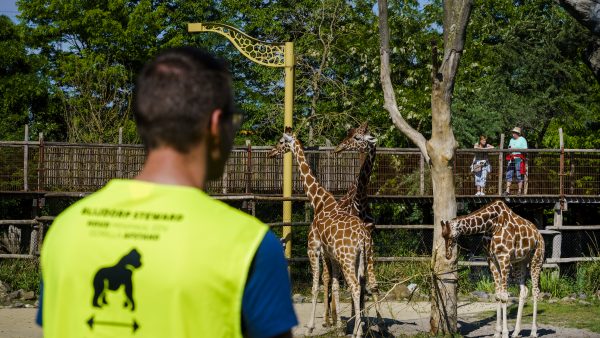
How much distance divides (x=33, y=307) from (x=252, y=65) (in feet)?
69.8

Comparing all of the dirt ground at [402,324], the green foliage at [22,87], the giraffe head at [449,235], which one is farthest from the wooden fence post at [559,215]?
the green foliage at [22,87]

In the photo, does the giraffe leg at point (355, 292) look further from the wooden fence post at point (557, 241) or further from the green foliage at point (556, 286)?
the wooden fence post at point (557, 241)

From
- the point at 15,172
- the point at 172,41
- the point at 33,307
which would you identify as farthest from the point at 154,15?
the point at 33,307

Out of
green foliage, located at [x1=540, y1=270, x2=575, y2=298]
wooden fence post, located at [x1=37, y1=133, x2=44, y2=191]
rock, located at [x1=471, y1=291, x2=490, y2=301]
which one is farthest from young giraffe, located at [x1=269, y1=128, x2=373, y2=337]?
wooden fence post, located at [x1=37, y1=133, x2=44, y2=191]

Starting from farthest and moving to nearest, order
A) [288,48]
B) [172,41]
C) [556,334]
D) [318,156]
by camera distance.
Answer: [172,41]
[318,156]
[288,48]
[556,334]

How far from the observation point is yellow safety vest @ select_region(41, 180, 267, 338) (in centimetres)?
201

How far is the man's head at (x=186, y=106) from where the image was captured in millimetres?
2141

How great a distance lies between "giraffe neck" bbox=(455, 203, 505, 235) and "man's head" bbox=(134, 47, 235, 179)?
9729 mm

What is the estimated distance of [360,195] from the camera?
44.5 ft

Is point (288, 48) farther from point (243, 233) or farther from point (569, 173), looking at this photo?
point (243, 233)

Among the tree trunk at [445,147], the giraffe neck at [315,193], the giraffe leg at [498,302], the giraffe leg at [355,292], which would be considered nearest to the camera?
the giraffe leg at [355,292]

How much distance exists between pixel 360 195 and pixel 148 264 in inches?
456

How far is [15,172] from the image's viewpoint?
58.3 feet

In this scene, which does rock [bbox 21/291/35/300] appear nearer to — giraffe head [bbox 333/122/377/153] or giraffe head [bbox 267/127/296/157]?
giraffe head [bbox 267/127/296/157]
